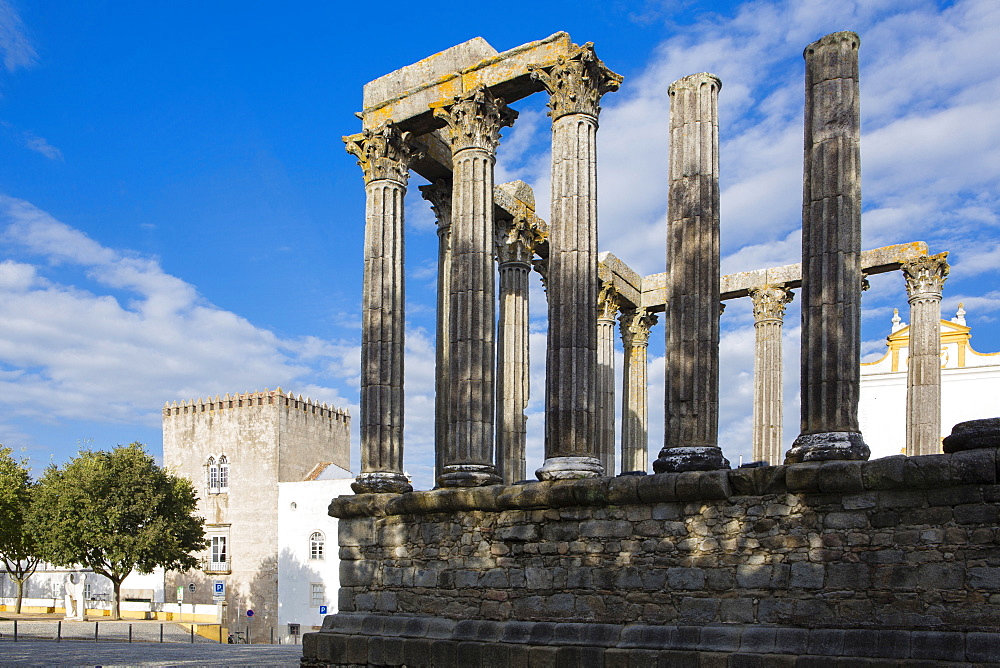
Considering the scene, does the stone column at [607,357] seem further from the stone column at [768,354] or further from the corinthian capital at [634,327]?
the stone column at [768,354]

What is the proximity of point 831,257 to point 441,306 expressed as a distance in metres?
8.69

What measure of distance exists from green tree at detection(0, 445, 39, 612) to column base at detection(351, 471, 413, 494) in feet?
103

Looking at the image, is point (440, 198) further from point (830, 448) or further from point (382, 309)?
point (830, 448)

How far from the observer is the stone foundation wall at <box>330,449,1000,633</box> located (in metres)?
10.5

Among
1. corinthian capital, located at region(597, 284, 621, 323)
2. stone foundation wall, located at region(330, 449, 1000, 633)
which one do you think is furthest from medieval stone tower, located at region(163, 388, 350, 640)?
stone foundation wall, located at region(330, 449, 1000, 633)

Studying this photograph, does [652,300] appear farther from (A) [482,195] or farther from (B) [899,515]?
(B) [899,515]

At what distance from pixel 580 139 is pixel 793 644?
758cm

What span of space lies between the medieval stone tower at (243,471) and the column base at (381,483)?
34110 mm

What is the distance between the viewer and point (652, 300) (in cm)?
2675

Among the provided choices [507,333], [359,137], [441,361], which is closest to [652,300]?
[507,333]

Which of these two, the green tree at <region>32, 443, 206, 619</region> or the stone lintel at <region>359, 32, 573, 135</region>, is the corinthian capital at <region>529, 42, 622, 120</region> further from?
the green tree at <region>32, 443, 206, 619</region>

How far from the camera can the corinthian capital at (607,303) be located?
80.5 ft

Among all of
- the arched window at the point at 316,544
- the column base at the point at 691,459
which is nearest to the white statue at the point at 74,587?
the arched window at the point at 316,544

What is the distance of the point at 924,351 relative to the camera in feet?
70.5
